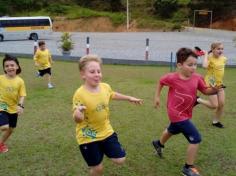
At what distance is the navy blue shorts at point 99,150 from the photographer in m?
4.31

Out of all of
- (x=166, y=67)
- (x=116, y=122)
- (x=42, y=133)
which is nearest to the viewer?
(x=42, y=133)

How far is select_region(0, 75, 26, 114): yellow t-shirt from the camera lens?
19.6 ft

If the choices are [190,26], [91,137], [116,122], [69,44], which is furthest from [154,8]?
[91,137]

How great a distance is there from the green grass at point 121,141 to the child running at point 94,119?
102 cm

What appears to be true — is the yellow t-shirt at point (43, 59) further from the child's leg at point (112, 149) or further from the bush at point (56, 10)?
the bush at point (56, 10)

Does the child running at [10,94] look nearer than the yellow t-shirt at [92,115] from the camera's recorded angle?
No

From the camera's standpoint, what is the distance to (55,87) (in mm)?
12195

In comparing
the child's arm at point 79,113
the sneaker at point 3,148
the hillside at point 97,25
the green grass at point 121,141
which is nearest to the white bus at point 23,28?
the hillside at point 97,25

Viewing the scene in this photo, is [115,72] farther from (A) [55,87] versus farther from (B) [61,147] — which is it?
(B) [61,147]

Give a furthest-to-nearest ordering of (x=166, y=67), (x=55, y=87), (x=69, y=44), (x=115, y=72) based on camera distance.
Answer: (x=69, y=44) < (x=166, y=67) < (x=115, y=72) < (x=55, y=87)

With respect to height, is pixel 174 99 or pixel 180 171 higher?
pixel 174 99

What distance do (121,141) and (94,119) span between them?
8.21 feet

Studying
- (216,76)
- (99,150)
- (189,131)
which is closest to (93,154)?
(99,150)

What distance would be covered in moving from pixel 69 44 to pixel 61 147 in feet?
52.1
